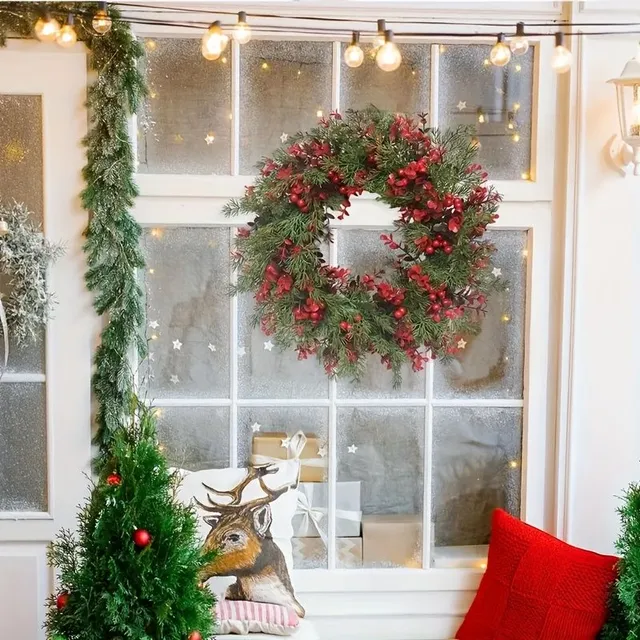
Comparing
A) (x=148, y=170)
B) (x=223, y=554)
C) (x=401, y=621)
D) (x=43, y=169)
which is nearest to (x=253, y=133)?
(x=148, y=170)

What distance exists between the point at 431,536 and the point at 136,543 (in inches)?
39.3

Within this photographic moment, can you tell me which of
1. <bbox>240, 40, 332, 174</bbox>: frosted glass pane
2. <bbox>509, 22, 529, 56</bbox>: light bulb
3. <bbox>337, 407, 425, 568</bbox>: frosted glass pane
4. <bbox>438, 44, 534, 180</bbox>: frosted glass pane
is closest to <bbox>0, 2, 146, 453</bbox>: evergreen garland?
<bbox>240, 40, 332, 174</bbox>: frosted glass pane

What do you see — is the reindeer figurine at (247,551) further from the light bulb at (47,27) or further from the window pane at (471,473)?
the light bulb at (47,27)

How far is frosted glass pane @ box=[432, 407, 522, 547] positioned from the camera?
2334 millimetres

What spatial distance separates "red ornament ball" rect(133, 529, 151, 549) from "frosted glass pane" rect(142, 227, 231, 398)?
62 cm

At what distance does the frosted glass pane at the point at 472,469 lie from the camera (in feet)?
7.66

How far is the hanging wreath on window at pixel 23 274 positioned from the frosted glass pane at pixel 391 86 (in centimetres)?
96

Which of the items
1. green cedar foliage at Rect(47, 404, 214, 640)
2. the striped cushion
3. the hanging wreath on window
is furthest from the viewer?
the hanging wreath on window

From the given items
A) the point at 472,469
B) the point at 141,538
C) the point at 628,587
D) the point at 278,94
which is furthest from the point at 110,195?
the point at 628,587

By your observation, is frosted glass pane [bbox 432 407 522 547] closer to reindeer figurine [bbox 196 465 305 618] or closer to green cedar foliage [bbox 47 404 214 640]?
reindeer figurine [bbox 196 465 305 618]

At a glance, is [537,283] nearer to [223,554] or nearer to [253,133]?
[253,133]

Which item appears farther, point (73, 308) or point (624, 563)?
point (73, 308)

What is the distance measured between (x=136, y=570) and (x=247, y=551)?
0.40 m

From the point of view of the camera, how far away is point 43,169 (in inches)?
83.6
